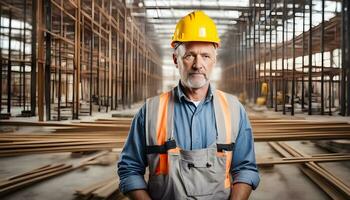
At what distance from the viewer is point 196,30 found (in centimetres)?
204

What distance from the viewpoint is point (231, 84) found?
37.9 meters

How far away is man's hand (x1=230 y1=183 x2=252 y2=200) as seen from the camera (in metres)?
1.95

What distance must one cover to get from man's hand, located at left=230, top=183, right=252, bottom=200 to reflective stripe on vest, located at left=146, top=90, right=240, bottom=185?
0.18 feet

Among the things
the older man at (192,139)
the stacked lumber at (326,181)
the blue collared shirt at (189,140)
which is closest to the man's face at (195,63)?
the older man at (192,139)

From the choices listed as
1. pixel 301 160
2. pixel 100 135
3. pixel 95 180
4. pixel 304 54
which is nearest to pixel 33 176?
pixel 95 180

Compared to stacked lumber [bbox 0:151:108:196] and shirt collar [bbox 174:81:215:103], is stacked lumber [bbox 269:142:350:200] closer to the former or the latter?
shirt collar [bbox 174:81:215:103]

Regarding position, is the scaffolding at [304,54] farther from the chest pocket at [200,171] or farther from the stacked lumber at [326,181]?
the chest pocket at [200,171]

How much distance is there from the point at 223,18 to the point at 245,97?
6925 millimetres

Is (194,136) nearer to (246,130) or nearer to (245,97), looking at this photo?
(246,130)

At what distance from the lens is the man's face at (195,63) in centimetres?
203

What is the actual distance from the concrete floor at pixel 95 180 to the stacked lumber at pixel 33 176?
0.07 meters

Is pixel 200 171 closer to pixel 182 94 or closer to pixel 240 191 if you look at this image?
pixel 240 191

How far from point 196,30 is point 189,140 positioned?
717mm

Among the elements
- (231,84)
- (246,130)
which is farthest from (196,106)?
(231,84)
